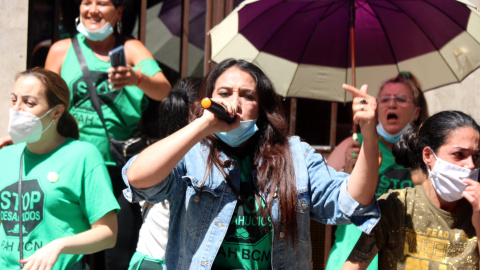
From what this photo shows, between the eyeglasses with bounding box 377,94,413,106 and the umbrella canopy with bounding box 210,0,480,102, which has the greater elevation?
the umbrella canopy with bounding box 210,0,480,102

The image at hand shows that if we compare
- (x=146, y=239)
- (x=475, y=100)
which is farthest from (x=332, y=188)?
(x=475, y=100)

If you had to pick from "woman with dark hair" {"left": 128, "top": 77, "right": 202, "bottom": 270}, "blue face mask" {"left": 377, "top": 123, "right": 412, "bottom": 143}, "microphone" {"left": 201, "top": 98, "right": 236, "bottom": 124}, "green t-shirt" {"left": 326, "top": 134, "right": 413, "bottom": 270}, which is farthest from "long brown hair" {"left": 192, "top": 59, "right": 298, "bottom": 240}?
"blue face mask" {"left": 377, "top": 123, "right": 412, "bottom": 143}

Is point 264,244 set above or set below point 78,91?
below

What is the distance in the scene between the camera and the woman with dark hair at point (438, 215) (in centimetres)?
303

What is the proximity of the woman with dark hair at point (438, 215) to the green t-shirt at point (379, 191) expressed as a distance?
2.75ft

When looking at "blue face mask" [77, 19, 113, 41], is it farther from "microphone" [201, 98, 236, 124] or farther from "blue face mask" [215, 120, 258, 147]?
"microphone" [201, 98, 236, 124]

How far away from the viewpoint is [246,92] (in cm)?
303

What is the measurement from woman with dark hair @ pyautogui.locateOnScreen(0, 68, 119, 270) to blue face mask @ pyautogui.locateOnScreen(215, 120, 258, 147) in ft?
3.04

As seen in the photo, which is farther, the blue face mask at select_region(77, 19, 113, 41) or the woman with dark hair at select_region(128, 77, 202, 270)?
the blue face mask at select_region(77, 19, 113, 41)

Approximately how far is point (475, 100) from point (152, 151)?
3.33m

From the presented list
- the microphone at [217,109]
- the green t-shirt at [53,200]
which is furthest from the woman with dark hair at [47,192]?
the microphone at [217,109]

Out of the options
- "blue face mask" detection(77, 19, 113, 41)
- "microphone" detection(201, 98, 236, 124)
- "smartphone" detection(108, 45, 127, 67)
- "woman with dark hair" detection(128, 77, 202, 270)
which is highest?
"blue face mask" detection(77, 19, 113, 41)

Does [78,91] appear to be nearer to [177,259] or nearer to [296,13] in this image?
[296,13]

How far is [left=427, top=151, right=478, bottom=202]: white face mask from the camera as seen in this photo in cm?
308
